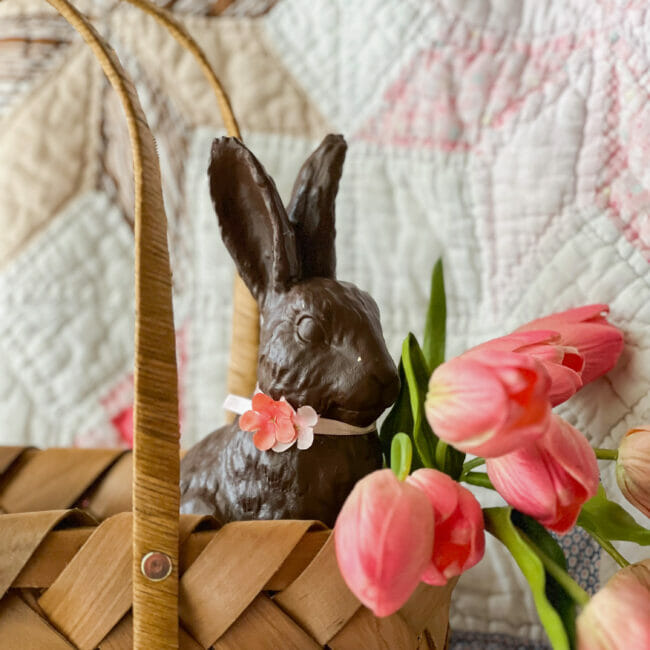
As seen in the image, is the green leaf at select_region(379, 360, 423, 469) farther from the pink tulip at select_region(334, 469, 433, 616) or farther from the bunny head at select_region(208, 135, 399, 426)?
the pink tulip at select_region(334, 469, 433, 616)

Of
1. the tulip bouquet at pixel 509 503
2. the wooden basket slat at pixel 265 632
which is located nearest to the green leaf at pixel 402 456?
the tulip bouquet at pixel 509 503

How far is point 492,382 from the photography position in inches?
13.6

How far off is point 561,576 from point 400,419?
0.62ft

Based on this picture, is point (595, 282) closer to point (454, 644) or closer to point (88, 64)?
point (454, 644)

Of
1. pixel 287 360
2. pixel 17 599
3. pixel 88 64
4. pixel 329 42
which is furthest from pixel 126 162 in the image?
pixel 17 599

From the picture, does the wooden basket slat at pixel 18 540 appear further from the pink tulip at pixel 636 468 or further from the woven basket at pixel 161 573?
the pink tulip at pixel 636 468

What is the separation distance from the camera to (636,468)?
1.46ft

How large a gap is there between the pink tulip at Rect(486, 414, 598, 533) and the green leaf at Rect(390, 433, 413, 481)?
5cm

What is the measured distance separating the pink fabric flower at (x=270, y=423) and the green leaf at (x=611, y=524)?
194 millimetres

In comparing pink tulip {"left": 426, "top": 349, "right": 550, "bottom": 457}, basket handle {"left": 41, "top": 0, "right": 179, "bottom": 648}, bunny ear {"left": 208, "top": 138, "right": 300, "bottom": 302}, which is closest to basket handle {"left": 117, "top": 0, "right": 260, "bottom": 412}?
bunny ear {"left": 208, "top": 138, "right": 300, "bottom": 302}

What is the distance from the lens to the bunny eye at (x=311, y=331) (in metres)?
0.51

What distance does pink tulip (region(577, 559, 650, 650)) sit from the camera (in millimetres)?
344

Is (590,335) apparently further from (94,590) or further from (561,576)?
(94,590)

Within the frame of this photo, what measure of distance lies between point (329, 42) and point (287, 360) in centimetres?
48
